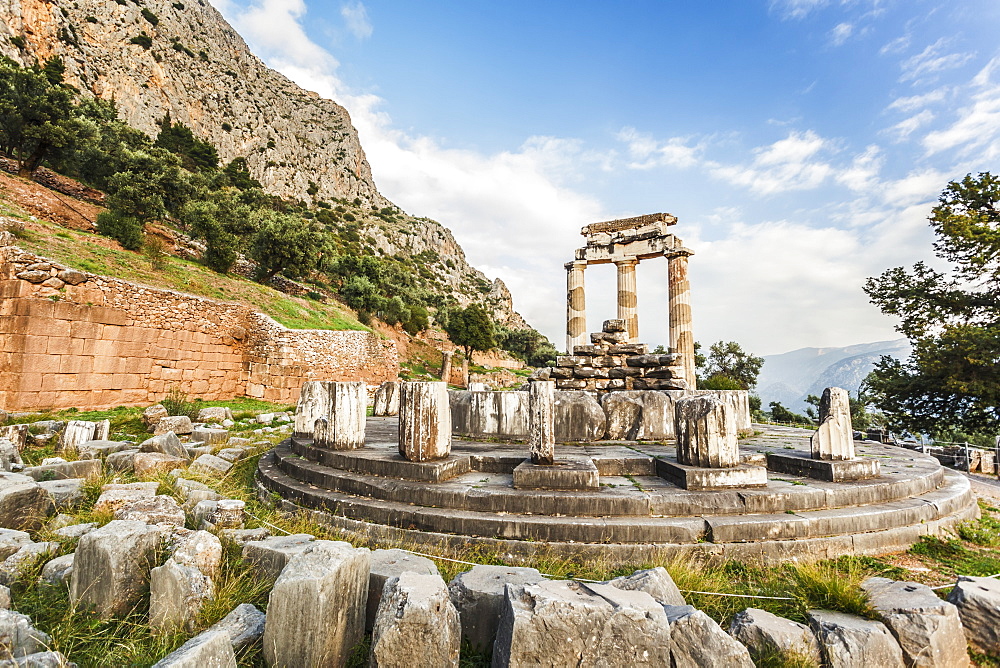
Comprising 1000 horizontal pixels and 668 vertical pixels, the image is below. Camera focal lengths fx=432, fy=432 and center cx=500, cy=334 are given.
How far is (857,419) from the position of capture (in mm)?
20516

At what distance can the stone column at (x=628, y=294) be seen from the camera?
16.5 metres

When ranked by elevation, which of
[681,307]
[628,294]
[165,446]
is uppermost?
[628,294]

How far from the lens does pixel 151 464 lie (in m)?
6.02

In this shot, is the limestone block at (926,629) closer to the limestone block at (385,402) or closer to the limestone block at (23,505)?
the limestone block at (23,505)

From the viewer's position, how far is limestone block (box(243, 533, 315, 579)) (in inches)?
121

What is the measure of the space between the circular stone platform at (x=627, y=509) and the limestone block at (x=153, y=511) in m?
1.27

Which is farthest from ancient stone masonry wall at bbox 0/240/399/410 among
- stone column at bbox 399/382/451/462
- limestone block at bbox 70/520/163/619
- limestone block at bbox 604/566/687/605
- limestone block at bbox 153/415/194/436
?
limestone block at bbox 604/566/687/605

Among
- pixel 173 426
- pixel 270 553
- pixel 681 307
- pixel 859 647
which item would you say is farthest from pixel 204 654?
pixel 681 307

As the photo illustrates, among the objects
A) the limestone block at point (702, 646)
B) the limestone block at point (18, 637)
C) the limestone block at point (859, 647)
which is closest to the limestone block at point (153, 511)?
the limestone block at point (18, 637)

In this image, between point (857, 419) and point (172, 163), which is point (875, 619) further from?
point (172, 163)

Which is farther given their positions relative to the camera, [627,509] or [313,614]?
[627,509]

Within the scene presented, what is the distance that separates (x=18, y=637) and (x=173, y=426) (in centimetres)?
864

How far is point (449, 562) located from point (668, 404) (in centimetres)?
537

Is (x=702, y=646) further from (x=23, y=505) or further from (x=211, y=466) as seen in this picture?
(x=211, y=466)
